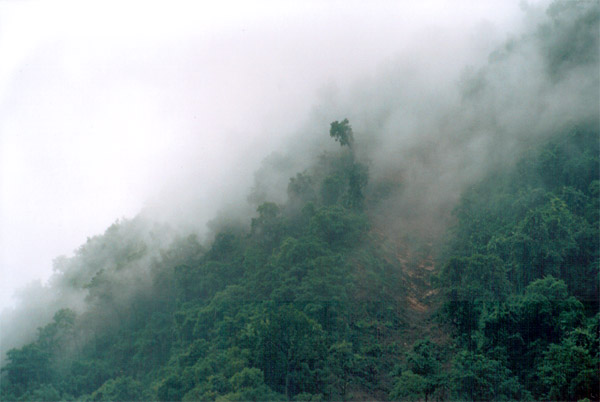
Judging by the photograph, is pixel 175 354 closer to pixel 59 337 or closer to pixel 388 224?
pixel 59 337

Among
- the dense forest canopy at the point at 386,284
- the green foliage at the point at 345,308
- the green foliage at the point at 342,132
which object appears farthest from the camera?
the green foliage at the point at 342,132

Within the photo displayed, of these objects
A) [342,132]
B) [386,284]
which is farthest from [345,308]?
[342,132]

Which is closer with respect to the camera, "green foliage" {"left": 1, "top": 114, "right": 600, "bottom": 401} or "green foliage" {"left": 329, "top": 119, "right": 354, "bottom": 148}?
"green foliage" {"left": 1, "top": 114, "right": 600, "bottom": 401}

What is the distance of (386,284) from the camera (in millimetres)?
18641

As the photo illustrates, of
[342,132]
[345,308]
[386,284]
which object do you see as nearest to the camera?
[345,308]

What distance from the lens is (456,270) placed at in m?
15.6

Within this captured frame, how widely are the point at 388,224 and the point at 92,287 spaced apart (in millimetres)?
15322

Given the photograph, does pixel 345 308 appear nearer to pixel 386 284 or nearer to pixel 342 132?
pixel 386 284

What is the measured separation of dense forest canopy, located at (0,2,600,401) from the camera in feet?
44.5

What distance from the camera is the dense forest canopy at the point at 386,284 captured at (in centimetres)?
1355

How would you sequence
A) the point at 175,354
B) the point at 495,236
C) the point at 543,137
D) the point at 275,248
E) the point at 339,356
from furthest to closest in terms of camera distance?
the point at 543,137
the point at 275,248
the point at 175,354
the point at 495,236
the point at 339,356

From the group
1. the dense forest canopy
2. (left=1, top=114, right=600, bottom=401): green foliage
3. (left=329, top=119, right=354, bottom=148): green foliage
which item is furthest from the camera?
(left=329, top=119, right=354, bottom=148): green foliage

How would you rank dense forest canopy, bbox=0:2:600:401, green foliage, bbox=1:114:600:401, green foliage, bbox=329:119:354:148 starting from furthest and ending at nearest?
1. green foliage, bbox=329:119:354:148
2. dense forest canopy, bbox=0:2:600:401
3. green foliage, bbox=1:114:600:401

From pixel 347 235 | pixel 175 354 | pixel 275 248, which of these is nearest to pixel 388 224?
pixel 347 235
